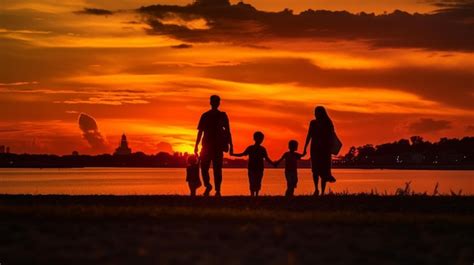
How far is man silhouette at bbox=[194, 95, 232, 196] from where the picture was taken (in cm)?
2070

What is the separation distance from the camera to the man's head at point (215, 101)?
2061 cm

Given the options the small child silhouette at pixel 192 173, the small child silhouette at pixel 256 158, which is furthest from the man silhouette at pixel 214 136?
the small child silhouette at pixel 192 173

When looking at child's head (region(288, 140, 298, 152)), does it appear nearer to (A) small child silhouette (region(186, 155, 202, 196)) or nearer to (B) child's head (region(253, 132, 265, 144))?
(B) child's head (region(253, 132, 265, 144))

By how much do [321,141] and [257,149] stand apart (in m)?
1.76

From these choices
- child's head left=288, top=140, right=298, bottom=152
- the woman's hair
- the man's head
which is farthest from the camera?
child's head left=288, top=140, right=298, bottom=152

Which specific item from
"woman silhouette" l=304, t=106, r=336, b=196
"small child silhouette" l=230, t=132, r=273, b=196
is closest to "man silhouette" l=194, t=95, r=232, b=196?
"small child silhouette" l=230, t=132, r=273, b=196

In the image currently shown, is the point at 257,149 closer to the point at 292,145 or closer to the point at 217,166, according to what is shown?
the point at 292,145
